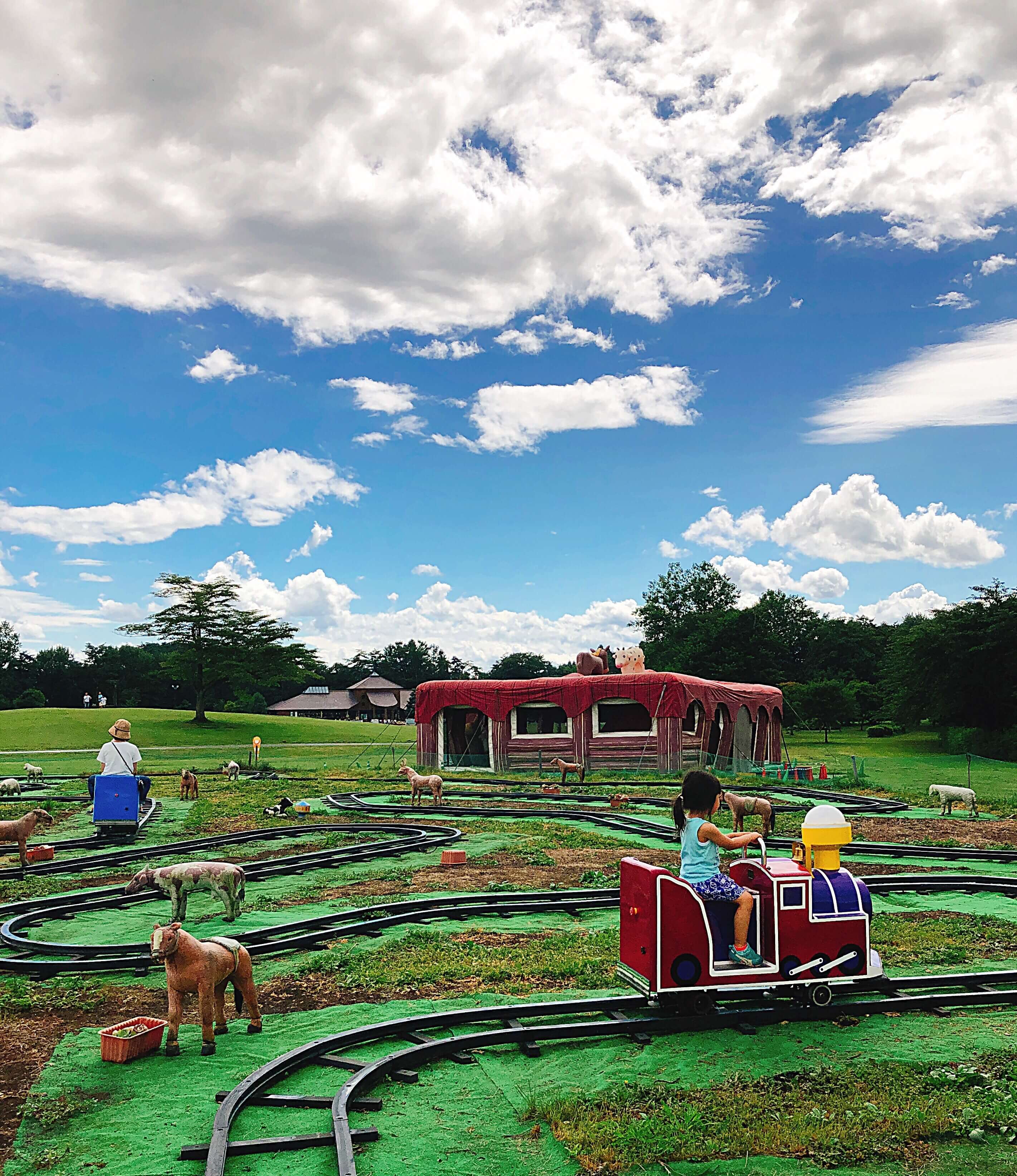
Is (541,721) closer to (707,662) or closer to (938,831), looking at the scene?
(938,831)

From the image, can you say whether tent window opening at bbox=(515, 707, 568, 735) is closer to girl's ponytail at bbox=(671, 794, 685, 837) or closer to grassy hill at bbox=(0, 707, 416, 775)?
grassy hill at bbox=(0, 707, 416, 775)

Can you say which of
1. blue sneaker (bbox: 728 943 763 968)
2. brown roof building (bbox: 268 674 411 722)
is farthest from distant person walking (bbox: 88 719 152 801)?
brown roof building (bbox: 268 674 411 722)

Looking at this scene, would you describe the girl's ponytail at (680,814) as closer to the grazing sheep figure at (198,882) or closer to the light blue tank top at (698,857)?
the light blue tank top at (698,857)

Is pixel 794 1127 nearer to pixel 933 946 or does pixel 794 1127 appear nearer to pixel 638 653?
pixel 933 946

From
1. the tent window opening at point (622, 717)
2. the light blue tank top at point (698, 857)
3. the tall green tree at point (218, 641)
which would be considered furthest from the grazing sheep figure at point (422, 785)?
the tall green tree at point (218, 641)

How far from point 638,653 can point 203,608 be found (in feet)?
140

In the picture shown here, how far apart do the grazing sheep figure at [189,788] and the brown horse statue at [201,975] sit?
62.3 ft

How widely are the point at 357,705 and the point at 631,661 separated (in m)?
67.7

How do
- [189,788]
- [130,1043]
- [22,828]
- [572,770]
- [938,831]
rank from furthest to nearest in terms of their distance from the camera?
1. [572,770]
2. [189,788]
3. [938,831]
4. [22,828]
5. [130,1043]

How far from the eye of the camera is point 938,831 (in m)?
18.4

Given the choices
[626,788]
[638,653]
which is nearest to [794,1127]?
[626,788]

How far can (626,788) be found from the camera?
2666 cm

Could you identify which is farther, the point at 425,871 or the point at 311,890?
the point at 425,871

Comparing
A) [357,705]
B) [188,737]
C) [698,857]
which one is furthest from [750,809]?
[357,705]
